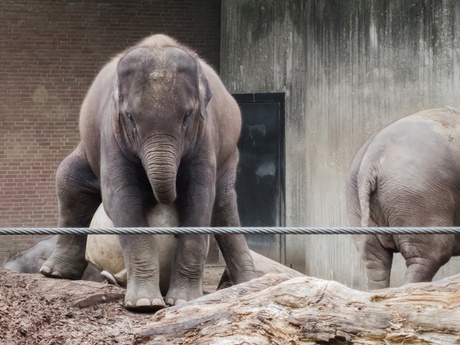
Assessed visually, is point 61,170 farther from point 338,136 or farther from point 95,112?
point 338,136

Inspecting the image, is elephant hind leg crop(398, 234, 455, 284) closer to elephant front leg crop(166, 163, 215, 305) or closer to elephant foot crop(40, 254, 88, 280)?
elephant front leg crop(166, 163, 215, 305)

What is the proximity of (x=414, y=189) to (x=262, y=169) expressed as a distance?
6715mm

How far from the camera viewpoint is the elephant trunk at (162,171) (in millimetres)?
6891

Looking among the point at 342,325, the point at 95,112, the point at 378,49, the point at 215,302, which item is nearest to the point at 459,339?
the point at 342,325

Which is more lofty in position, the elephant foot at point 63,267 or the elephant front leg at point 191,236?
the elephant front leg at point 191,236

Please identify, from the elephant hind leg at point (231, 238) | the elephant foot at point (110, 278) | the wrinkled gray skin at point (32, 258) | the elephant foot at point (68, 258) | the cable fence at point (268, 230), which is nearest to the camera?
the cable fence at point (268, 230)

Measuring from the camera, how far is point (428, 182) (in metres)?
8.62

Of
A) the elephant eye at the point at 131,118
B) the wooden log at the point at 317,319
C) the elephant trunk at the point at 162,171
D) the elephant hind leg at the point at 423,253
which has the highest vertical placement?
the elephant eye at the point at 131,118

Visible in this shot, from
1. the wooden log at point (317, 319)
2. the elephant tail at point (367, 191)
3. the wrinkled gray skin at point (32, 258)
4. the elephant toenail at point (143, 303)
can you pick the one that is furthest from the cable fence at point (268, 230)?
the wrinkled gray skin at point (32, 258)

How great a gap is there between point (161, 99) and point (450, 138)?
109 inches

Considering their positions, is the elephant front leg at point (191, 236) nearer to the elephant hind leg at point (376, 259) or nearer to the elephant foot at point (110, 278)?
the elephant foot at point (110, 278)

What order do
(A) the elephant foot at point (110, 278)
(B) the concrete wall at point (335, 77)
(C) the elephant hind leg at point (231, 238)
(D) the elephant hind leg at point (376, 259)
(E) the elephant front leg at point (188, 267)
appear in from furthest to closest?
(B) the concrete wall at point (335, 77), (D) the elephant hind leg at point (376, 259), (C) the elephant hind leg at point (231, 238), (A) the elephant foot at point (110, 278), (E) the elephant front leg at point (188, 267)

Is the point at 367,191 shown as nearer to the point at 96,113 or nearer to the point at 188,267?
the point at 188,267

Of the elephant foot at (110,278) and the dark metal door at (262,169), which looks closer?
the elephant foot at (110,278)
